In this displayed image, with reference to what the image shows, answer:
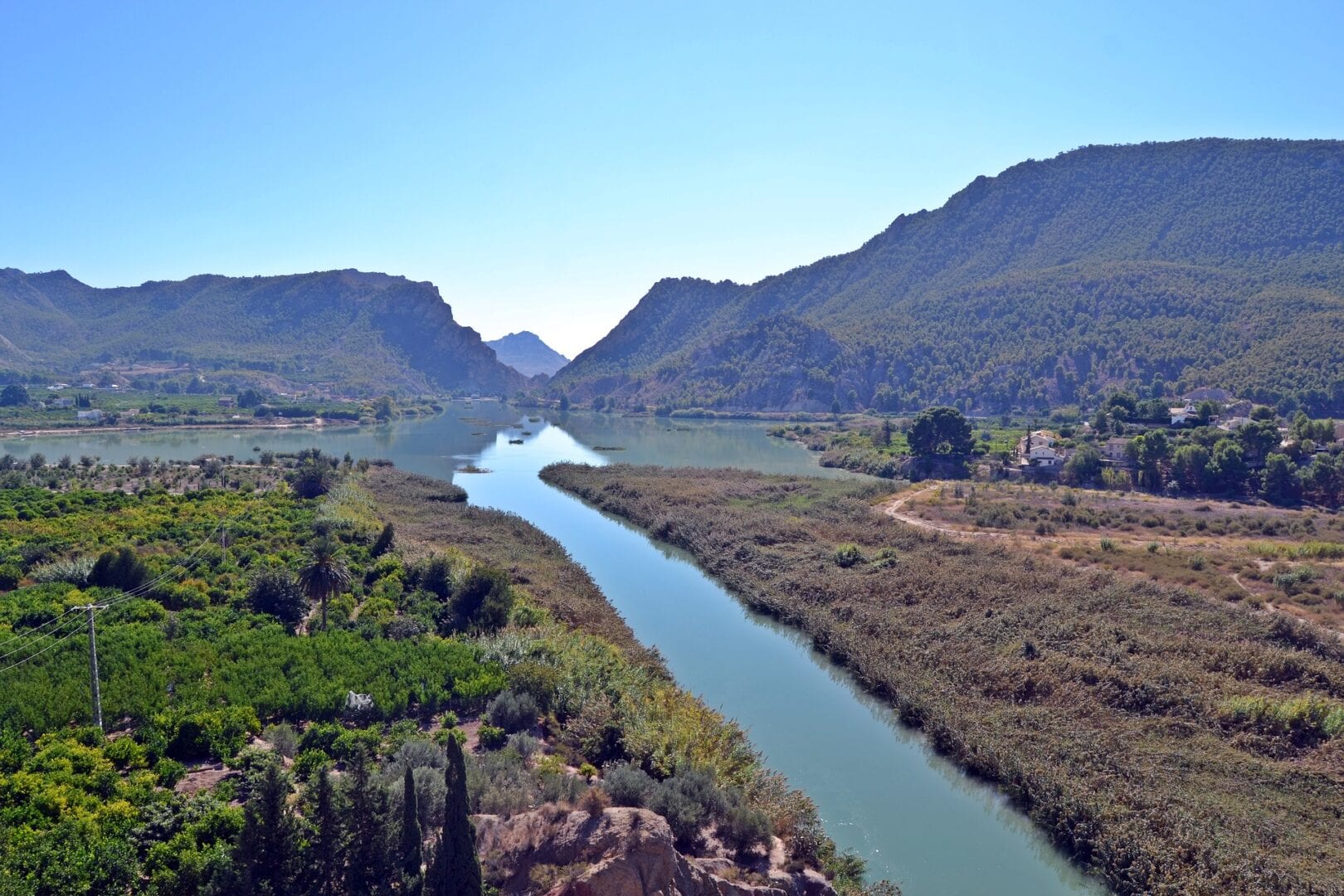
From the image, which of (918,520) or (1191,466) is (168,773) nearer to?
(918,520)

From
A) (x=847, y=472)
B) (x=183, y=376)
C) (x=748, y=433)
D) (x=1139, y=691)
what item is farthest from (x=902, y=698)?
(x=183, y=376)

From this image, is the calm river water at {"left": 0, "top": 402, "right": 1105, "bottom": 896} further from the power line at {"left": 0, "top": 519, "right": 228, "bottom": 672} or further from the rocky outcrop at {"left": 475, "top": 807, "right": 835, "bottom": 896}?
the power line at {"left": 0, "top": 519, "right": 228, "bottom": 672}

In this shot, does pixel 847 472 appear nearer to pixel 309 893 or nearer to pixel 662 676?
pixel 662 676

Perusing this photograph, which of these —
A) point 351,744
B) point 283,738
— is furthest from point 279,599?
point 351,744

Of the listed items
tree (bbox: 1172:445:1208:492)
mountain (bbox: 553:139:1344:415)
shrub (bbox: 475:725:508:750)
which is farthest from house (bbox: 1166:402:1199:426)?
shrub (bbox: 475:725:508:750)

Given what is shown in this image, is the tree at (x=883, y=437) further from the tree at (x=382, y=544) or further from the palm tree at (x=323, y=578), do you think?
the palm tree at (x=323, y=578)

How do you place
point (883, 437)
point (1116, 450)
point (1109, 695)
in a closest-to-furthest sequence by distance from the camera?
point (1109, 695) < point (1116, 450) < point (883, 437)

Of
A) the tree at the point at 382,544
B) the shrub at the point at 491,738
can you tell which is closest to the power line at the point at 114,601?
the tree at the point at 382,544
